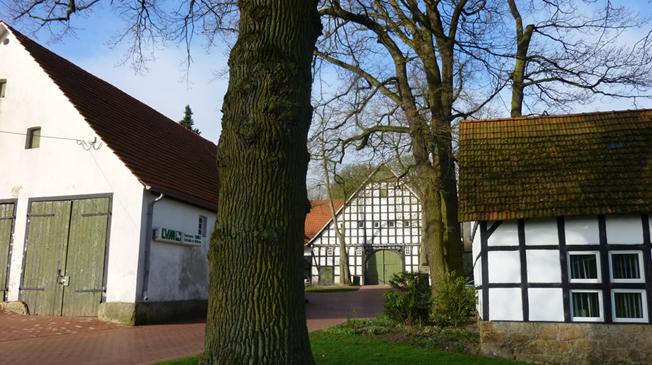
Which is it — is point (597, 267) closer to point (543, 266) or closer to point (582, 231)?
point (582, 231)

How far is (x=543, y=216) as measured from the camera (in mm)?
10070

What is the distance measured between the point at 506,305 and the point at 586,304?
4.44 ft

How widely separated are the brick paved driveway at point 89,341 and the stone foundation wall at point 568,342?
509cm

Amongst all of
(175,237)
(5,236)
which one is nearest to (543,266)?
(175,237)

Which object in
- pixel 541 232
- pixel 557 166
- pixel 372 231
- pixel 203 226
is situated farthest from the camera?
pixel 372 231

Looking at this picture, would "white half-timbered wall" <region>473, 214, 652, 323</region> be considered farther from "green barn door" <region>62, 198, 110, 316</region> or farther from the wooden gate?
the wooden gate

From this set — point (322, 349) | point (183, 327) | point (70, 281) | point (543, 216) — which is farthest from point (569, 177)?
point (70, 281)

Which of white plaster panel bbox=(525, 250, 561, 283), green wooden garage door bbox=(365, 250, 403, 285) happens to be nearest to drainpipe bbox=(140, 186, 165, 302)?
white plaster panel bbox=(525, 250, 561, 283)

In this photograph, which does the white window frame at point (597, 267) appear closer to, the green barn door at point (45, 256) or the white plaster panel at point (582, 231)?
the white plaster panel at point (582, 231)

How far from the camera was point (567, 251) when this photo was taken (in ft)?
33.4

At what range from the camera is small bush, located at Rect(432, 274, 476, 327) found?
40.7 ft

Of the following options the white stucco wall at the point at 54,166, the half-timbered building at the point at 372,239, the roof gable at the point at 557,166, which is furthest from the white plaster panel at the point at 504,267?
the half-timbered building at the point at 372,239

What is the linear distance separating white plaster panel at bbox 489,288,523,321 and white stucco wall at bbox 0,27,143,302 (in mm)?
8439

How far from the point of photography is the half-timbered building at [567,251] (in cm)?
977
